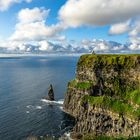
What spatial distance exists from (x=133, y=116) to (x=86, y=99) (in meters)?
31.4

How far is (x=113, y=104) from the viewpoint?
135500 mm

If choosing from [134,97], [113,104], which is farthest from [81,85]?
[134,97]

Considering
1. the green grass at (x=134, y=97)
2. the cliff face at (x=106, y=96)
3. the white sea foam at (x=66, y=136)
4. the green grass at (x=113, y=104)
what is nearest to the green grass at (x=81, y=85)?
the cliff face at (x=106, y=96)

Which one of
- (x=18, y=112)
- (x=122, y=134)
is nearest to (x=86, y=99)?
(x=122, y=134)

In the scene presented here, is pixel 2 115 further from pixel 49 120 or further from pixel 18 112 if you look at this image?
pixel 49 120

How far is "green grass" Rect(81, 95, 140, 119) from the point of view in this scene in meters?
124

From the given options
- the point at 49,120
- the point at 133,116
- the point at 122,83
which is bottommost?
the point at 49,120

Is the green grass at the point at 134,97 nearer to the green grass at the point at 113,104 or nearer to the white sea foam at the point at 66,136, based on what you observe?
the green grass at the point at 113,104

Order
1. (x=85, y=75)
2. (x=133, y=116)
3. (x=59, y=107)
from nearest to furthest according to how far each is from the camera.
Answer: (x=133, y=116) < (x=85, y=75) < (x=59, y=107)

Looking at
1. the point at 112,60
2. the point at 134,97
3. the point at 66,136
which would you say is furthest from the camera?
the point at 112,60

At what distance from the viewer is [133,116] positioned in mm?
121875

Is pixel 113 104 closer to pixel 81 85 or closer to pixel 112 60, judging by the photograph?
pixel 81 85

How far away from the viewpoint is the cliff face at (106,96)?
419 feet

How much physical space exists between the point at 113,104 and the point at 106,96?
9509mm
